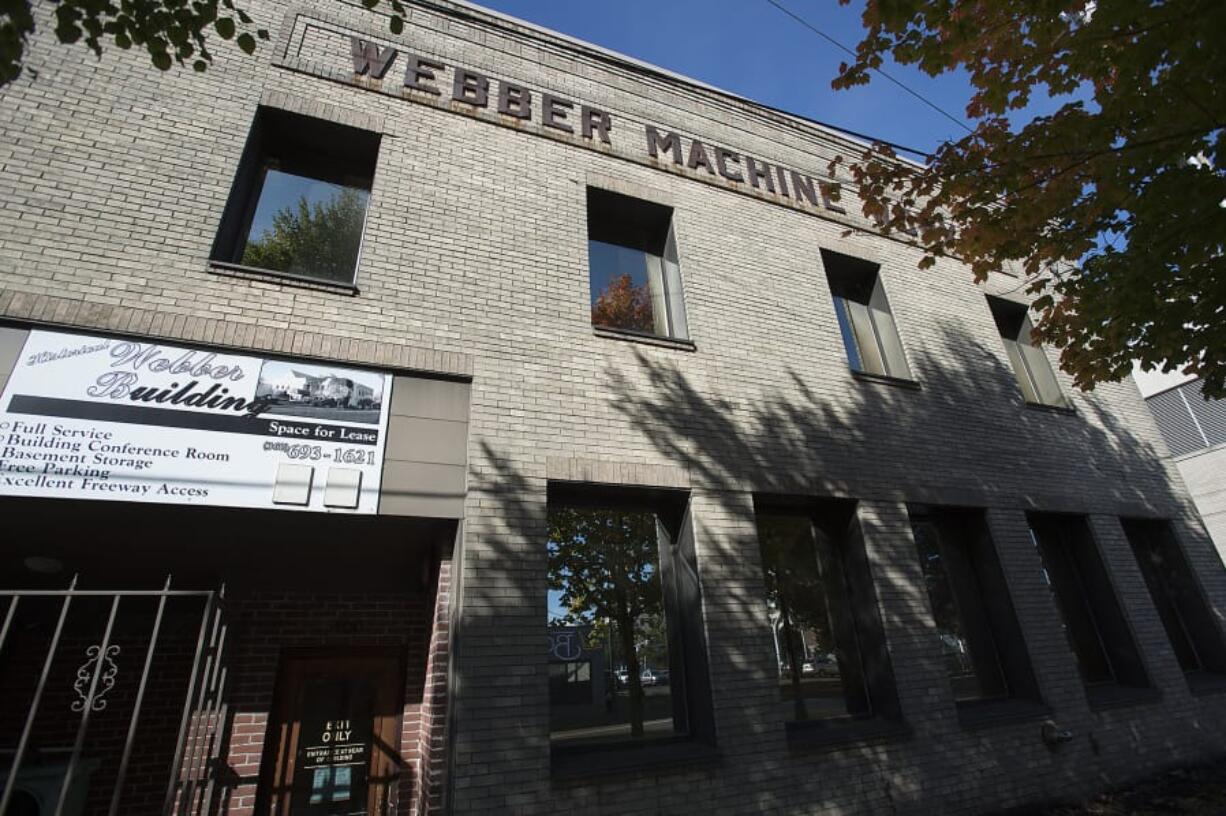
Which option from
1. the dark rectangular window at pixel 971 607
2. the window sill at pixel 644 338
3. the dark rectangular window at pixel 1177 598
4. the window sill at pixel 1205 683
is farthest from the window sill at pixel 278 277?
the window sill at pixel 1205 683

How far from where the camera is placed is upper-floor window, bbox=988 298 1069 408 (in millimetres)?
9695

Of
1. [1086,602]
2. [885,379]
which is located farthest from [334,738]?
[1086,602]

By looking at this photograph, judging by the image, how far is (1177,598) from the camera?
29.1 feet

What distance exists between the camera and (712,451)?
6.30m

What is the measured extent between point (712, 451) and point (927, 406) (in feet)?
11.9

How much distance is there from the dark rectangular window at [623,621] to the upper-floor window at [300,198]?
3423 millimetres

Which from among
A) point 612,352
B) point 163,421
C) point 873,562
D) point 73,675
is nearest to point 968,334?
point 873,562

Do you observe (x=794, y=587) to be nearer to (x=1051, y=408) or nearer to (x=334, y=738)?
(x=334, y=738)

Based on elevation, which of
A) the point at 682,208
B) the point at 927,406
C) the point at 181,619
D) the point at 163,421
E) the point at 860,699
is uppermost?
the point at 682,208

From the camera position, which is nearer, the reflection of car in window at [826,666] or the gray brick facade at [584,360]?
the gray brick facade at [584,360]

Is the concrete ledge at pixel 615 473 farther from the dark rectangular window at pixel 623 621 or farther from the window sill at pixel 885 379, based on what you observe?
the window sill at pixel 885 379

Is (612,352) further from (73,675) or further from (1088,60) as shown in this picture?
(73,675)

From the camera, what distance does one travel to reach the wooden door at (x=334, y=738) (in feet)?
19.7

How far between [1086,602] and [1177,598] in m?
1.99
